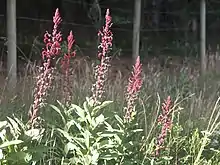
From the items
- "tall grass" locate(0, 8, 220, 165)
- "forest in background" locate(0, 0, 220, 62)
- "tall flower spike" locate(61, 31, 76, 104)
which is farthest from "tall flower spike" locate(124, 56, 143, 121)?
"forest in background" locate(0, 0, 220, 62)

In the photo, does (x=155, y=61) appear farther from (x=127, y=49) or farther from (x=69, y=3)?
(x=69, y=3)

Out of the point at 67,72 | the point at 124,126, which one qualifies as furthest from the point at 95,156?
the point at 67,72

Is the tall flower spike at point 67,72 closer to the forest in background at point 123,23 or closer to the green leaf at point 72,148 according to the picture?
the green leaf at point 72,148

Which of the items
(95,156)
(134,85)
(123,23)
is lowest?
(95,156)

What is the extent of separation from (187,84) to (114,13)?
16.3ft

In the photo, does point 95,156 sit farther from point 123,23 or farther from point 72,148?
point 123,23

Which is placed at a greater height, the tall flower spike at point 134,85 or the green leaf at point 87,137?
the tall flower spike at point 134,85

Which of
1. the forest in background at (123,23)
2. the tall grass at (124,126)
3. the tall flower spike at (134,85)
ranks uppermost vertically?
the forest in background at (123,23)

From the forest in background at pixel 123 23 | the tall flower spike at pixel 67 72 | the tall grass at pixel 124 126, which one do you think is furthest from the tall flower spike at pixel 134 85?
the forest in background at pixel 123 23

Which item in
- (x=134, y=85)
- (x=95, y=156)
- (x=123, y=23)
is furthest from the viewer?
(x=123, y=23)

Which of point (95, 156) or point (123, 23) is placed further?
point (123, 23)

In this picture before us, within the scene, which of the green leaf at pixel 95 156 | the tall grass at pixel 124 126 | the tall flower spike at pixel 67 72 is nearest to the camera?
the green leaf at pixel 95 156

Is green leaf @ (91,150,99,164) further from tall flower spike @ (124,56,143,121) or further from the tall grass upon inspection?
tall flower spike @ (124,56,143,121)

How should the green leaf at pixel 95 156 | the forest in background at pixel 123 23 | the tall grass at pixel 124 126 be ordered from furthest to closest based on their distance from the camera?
the forest in background at pixel 123 23 → the tall grass at pixel 124 126 → the green leaf at pixel 95 156
